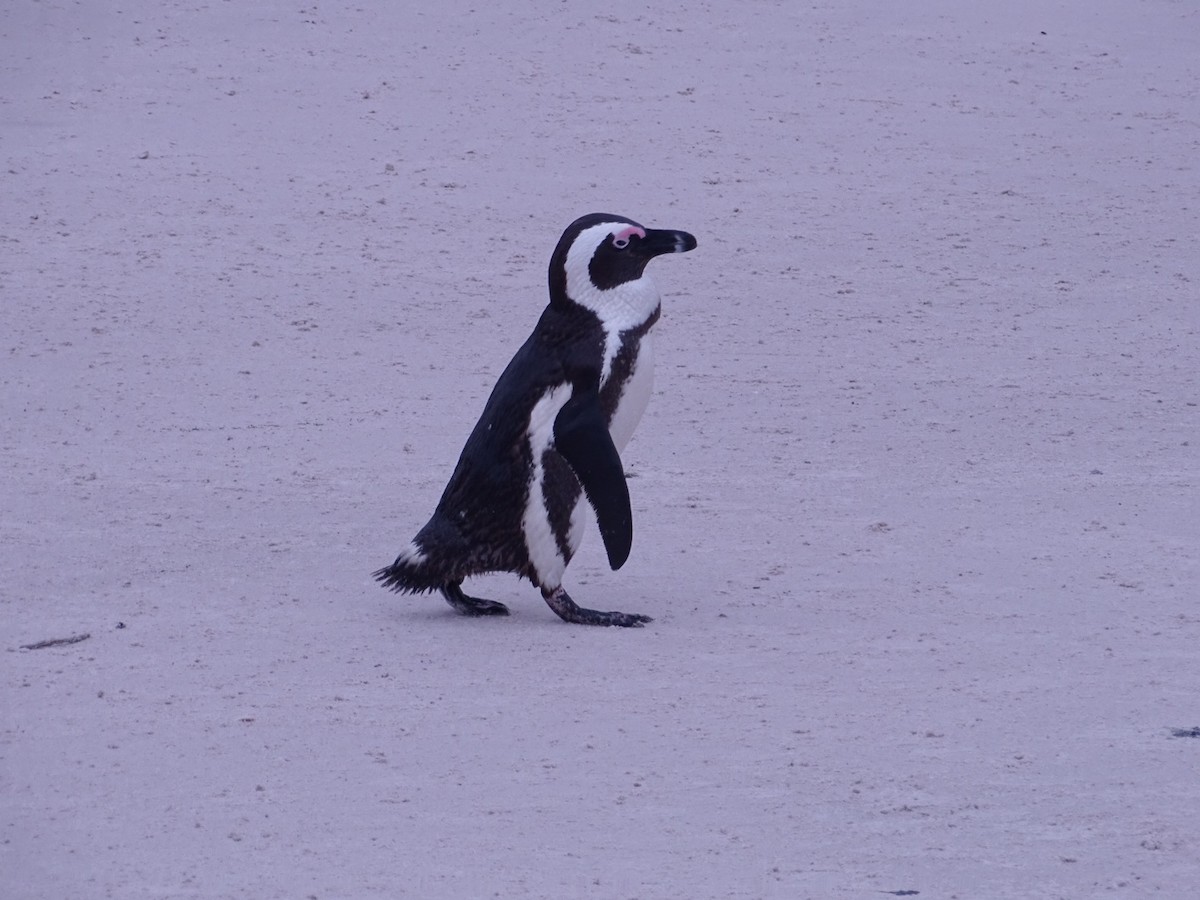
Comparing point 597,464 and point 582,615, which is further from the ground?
point 597,464

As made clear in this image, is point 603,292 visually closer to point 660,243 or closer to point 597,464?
point 660,243

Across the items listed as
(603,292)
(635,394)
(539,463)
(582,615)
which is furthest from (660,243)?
(582,615)

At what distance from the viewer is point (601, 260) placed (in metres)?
5.22

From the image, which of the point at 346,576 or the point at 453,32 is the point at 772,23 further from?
the point at 346,576

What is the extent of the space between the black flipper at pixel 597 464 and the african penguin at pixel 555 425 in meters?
0.01

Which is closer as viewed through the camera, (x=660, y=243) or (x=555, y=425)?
(x=555, y=425)

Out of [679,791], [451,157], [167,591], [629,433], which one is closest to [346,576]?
[167,591]

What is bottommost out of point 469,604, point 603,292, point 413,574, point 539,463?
point 469,604

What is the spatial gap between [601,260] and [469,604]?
1052 mm

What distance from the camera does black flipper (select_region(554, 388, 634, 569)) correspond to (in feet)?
16.6

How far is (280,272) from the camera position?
914 centimetres

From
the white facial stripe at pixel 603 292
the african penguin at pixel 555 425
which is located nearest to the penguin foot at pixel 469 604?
the african penguin at pixel 555 425

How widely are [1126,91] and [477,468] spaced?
303 inches

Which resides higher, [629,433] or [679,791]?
[629,433]
